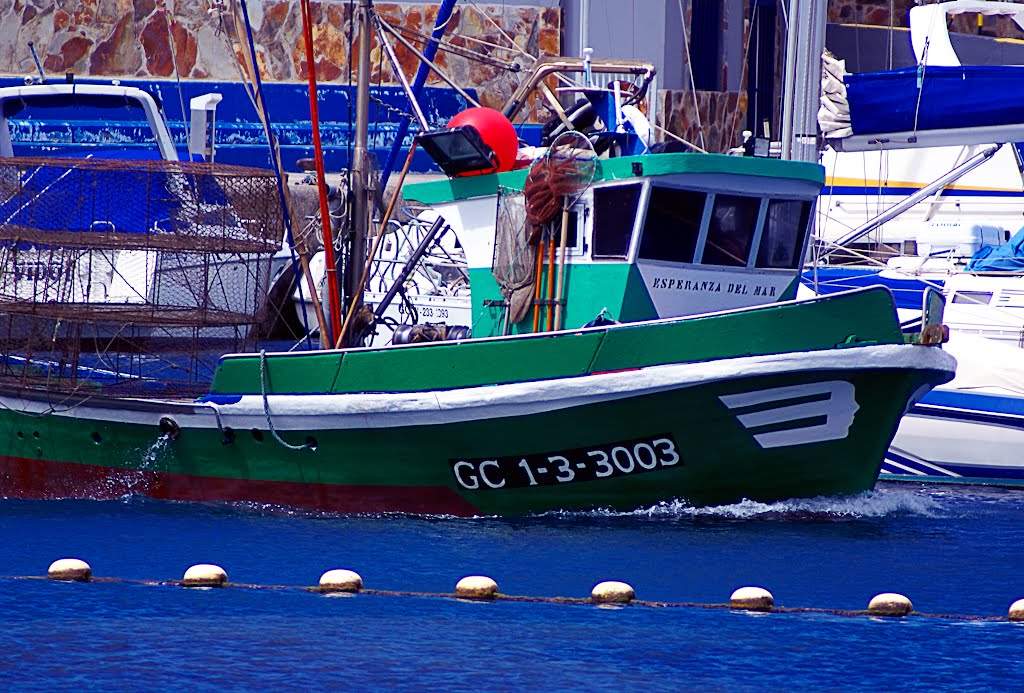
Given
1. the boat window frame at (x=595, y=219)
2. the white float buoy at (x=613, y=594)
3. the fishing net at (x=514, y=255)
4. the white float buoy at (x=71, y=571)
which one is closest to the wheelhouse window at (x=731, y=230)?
the boat window frame at (x=595, y=219)

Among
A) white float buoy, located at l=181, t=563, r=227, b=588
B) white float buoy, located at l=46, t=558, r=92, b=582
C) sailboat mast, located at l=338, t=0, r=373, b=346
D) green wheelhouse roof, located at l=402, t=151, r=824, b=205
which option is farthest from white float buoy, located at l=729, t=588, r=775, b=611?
sailboat mast, located at l=338, t=0, r=373, b=346

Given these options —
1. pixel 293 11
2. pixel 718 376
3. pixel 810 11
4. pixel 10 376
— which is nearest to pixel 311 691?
pixel 718 376

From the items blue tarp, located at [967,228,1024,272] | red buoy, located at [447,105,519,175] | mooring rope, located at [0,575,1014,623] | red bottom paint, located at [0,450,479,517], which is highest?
red buoy, located at [447,105,519,175]

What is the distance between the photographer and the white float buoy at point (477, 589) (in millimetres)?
6910

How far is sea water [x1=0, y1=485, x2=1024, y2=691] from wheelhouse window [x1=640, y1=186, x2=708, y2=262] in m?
1.61

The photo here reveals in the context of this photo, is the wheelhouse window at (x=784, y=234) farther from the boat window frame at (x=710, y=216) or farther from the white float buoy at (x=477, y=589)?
the white float buoy at (x=477, y=589)

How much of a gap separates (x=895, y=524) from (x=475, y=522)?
8.83 ft

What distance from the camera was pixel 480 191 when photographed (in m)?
10.2

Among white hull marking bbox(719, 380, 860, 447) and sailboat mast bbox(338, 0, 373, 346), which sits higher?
sailboat mast bbox(338, 0, 373, 346)

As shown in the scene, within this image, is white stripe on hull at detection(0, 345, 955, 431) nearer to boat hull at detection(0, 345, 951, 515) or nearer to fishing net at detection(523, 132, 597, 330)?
boat hull at detection(0, 345, 951, 515)

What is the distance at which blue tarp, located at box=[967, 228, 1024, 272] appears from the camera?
48.4 feet

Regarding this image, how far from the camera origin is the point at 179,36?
2136 centimetres

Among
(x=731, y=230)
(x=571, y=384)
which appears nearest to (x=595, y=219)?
(x=731, y=230)

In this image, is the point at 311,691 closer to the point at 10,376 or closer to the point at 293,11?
the point at 10,376
